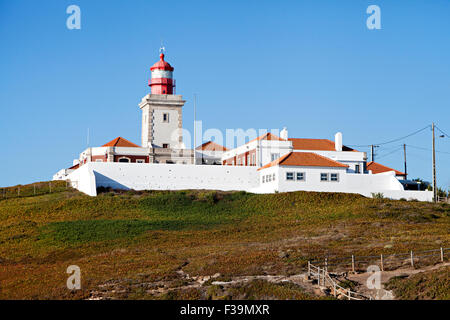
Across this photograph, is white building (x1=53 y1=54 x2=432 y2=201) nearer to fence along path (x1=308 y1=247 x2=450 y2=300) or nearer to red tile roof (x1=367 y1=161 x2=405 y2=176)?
red tile roof (x1=367 y1=161 x2=405 y2=176)

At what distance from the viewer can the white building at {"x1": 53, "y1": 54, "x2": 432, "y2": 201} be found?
68750 mm

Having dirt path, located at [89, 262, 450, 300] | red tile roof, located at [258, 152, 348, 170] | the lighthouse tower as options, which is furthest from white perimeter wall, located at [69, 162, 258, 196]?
dirt path, located at [89, 262, 450, 300]

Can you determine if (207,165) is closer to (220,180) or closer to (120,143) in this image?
(220,180)

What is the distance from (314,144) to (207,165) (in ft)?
56.3

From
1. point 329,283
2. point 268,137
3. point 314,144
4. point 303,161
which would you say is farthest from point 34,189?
point 329,283

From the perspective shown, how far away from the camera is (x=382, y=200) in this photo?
66562 mm

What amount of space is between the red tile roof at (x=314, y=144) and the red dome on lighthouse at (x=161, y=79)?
14823 mm

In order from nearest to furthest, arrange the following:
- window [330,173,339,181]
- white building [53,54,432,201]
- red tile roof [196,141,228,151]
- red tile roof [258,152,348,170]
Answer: red tile roof [258,152,348,170]
white building [53,54,432,201]
window [330,173,339,181]
red tile roof [196,141,228,151]

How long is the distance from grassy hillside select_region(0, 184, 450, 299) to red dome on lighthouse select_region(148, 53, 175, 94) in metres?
16.9

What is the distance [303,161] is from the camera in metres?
69.2

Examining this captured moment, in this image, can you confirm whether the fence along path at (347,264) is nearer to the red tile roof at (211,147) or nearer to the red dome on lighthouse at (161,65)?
the red tile roof at (211,147)
